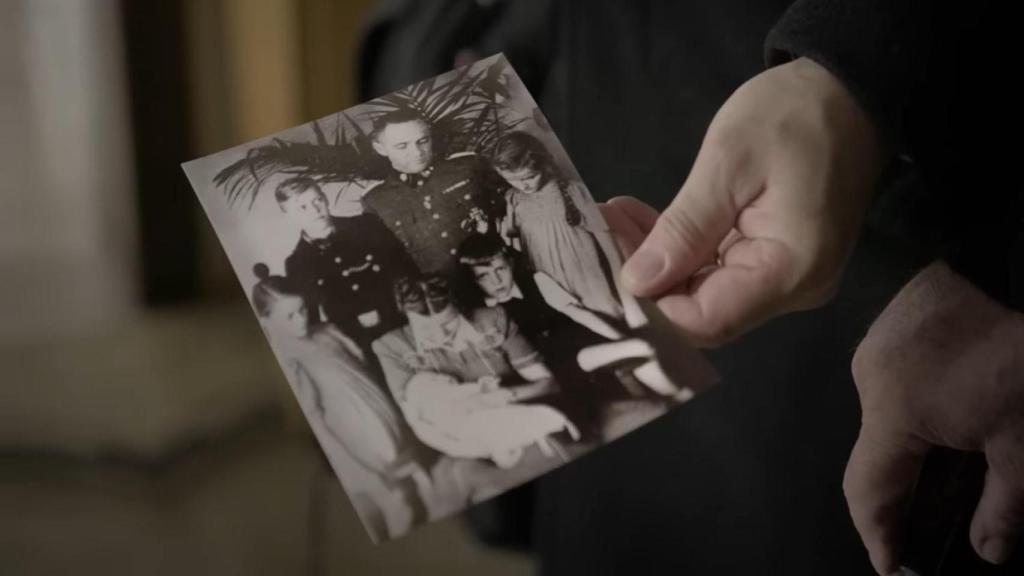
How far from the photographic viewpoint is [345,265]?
51 centimetres

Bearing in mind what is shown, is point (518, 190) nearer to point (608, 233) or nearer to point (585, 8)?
point (608, 233)

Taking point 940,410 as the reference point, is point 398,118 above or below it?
above

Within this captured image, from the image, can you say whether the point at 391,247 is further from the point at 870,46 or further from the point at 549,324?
the point at 870,46

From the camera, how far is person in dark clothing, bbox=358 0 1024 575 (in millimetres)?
515

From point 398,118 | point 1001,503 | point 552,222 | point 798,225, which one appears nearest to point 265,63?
point 398,118

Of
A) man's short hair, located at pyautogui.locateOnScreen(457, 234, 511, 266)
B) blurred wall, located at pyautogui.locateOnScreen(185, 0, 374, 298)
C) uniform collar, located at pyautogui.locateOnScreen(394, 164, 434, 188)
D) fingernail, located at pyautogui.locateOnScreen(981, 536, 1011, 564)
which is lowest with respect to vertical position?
fingernail, located at pyautogui.locateOnScreen(981, 536, 1011, 564)

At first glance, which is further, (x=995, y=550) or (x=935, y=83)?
(x=935, y=83)

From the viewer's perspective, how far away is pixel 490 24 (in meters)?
0.65

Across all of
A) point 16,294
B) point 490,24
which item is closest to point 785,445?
point 490,24

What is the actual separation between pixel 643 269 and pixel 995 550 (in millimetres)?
210

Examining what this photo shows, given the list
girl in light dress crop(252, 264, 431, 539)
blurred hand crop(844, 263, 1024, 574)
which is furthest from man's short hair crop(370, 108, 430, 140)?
blurred hand crop(844, 263, 1024, 574)

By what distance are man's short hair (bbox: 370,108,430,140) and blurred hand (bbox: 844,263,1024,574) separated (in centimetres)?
26

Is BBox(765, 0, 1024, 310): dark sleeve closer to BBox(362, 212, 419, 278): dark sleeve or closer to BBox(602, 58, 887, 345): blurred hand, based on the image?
BBox(602, 58, 887, 345): blurred hand

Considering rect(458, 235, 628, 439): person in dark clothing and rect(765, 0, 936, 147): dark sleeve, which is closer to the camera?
rect(458, 235, 628, 439): person in dark clothing
